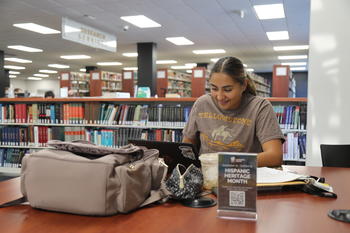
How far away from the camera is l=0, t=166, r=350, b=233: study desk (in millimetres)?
844

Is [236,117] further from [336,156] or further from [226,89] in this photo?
[336,156]

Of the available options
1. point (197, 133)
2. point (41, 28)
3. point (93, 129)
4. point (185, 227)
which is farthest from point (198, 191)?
point (41, 28)

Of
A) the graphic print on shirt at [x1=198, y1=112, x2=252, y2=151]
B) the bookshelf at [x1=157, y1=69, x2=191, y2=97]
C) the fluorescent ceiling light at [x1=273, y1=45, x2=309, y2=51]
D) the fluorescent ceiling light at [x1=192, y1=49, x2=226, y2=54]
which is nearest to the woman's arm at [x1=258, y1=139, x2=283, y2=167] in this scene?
the graphic print on shirt at [x1=198, y1=112, x2=252, y2=151]

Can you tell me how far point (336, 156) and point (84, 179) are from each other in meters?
1.69

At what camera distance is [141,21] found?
23.6 ft

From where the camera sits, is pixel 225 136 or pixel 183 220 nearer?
pixel 183 220

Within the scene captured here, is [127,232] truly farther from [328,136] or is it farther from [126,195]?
[328,136]

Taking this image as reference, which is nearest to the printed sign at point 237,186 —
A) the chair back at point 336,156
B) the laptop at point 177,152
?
the laptop at point 177,152

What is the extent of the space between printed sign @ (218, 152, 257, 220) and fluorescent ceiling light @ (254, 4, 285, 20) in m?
5.73

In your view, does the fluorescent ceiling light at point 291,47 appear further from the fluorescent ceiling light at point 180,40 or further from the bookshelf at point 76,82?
the bookshelf at point 76,82

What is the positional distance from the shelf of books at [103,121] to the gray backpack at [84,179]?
10.8 ft

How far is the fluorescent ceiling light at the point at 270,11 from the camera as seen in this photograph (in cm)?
607

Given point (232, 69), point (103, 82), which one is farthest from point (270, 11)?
point (103, 82)

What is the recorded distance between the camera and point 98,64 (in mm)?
14430
